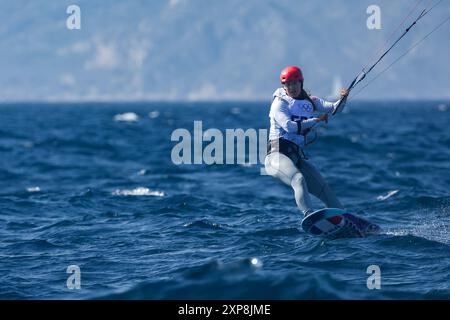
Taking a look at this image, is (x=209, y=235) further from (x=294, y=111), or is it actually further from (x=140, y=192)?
(x=140, y=192)

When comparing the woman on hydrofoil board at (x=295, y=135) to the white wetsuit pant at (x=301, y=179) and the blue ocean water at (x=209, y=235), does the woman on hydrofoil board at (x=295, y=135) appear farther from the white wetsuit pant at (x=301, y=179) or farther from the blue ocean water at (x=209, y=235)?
the blue ocean water at (x=209, y=235)

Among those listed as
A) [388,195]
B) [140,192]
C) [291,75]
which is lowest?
[388,195]

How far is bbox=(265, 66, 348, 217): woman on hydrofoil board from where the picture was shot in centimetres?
1555

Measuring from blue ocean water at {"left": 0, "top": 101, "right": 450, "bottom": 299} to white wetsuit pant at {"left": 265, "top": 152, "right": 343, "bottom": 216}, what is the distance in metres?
0.91

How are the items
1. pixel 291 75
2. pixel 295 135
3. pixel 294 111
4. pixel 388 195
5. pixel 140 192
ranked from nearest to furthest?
pixel 291 75 → pixel 294 111 → pixel 295 135 → pixel 388 195 → pixel 140 192

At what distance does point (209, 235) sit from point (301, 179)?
2.60 metres

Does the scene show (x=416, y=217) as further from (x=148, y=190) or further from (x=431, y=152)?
(x=431, y=152)

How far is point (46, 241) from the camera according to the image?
16609 millimetres

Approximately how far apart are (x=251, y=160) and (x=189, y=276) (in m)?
24.9

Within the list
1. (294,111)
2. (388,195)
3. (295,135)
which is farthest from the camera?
(388,195)

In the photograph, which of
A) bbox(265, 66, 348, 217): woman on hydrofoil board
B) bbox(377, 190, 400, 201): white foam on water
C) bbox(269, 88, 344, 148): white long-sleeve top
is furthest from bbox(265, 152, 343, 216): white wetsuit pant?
bbox(377, 190, 400, 201): white foam on water

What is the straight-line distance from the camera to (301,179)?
51.2 ft

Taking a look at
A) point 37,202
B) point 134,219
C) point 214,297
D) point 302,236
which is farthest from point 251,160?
point 214,297

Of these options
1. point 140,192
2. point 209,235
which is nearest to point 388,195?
point 140,192
